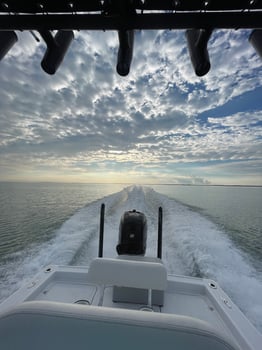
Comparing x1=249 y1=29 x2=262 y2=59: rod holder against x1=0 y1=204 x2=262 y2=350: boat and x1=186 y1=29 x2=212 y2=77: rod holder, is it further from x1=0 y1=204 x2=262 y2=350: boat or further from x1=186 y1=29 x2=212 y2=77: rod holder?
x1=0 y1=204 x2=262 y2=350: boat

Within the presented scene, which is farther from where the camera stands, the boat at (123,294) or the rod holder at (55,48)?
the rod holder at (55,48)

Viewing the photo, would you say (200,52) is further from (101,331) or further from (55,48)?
(101,331)

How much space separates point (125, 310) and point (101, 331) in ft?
0.32

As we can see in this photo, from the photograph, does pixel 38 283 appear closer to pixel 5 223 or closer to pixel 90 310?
pixel 90 310

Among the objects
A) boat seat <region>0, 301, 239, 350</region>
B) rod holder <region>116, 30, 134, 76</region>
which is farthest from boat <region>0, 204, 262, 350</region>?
rod holder <region>116, 30, 134, 76</region>

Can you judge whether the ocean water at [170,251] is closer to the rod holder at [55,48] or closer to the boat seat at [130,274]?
→ the boat seat at [130,274]

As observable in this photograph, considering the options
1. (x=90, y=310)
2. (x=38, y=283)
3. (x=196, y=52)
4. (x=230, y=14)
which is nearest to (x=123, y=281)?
(x=90, y=310)

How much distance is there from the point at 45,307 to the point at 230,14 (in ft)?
4.63

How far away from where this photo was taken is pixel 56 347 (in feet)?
1.94

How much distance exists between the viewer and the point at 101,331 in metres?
0.60

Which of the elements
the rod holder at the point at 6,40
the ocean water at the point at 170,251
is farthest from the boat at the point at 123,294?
the ocean water at the point at 170,251

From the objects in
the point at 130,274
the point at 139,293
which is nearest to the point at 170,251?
the point at 139,293

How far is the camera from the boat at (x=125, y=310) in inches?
23.3

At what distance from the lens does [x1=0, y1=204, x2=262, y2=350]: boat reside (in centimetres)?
59
